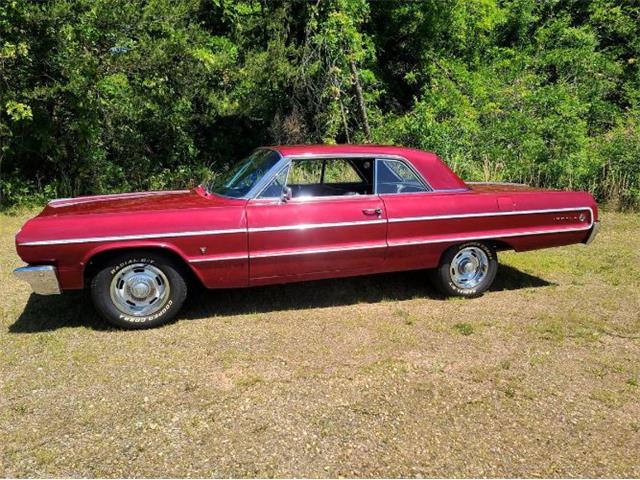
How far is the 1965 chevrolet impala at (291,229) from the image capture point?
4.36 meters

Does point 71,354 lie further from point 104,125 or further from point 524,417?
point 104,125

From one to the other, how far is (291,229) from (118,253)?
1.43 metres

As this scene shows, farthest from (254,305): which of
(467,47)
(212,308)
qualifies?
(467,47)

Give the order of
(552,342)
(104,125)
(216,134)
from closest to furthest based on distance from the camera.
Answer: (552,342)
(104,125)
(216,134)

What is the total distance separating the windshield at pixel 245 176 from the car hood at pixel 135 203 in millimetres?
106

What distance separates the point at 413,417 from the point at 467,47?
14.3 m

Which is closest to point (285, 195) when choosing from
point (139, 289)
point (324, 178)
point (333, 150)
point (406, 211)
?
point (333, 150)

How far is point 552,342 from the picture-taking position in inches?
173

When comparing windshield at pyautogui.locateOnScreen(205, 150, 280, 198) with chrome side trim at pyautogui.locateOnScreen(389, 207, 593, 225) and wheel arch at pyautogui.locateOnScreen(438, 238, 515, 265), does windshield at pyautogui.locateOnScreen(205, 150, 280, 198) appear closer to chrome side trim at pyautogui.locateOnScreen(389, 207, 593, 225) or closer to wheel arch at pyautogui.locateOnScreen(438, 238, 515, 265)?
chrome side trim at pyautogui.locateOnScreen(389, 207, 593, 225)

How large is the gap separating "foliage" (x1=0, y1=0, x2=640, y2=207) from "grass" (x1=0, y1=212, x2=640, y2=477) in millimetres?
5234

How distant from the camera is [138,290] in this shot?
449 centimetres

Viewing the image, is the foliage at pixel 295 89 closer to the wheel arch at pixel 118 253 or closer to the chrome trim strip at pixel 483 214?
the chrome trim strip at pixel 483 214

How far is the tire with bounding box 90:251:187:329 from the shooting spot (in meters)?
4.43

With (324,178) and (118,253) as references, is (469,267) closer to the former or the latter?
(324,178)
